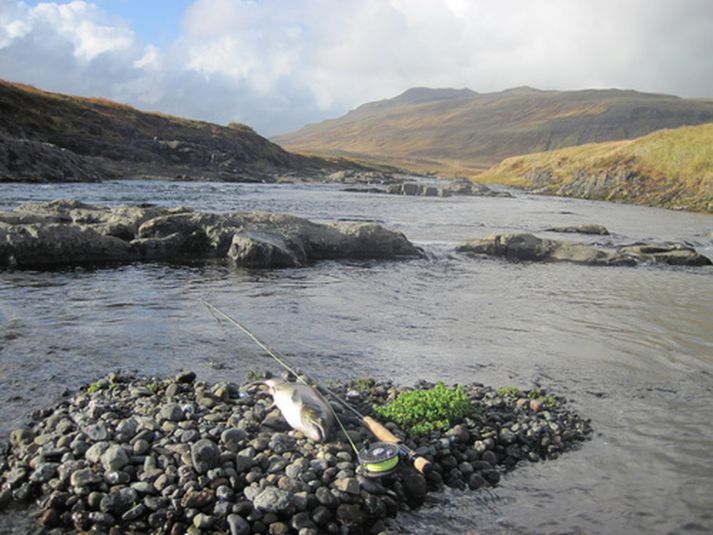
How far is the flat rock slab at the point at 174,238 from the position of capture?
16627 mm

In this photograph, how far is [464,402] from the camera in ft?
24.6

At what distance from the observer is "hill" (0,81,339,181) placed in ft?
144

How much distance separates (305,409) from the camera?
22.4 ft

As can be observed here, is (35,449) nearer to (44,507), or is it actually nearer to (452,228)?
(44,507)

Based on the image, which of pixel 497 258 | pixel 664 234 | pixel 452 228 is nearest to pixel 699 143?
pixel 664 234

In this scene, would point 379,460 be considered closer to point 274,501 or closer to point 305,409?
point 274,501

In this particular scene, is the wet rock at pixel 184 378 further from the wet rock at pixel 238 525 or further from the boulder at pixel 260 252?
the boulder at pixel 260 252

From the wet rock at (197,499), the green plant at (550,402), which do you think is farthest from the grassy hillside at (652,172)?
the wet rock at (197,499)

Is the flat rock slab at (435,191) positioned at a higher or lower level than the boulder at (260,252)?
higher

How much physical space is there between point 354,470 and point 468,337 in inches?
239

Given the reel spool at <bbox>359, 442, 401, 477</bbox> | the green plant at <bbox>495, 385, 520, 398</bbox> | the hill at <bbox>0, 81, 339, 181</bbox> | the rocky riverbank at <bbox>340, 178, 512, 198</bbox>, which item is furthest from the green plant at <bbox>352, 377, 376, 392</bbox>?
the rocky riverbank at <bbox>340, 178, 512, 198</bbox>

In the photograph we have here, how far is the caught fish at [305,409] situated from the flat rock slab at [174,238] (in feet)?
35.7

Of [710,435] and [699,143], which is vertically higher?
[699,143]

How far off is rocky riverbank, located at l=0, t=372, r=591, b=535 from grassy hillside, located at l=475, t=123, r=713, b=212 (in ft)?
159
